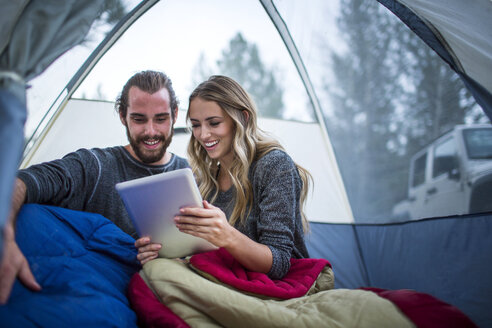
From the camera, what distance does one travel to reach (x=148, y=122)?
1.48 meters

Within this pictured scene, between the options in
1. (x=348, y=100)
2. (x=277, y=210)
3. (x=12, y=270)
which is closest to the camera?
(x=12, y=270)

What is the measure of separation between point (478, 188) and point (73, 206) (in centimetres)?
149

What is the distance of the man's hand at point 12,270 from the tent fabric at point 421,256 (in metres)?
1.21

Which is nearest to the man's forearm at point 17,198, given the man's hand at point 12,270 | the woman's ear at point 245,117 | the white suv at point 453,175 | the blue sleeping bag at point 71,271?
the blue sleeping bag at point 71,271

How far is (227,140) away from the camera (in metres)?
1.33

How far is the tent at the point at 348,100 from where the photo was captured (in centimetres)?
117

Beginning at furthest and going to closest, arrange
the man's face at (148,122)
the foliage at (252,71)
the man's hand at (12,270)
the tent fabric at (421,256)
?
the foliage at (252,71) < the man's face at (148,122) < the tent fabric at (421,256) < the man's hand at (12,270)

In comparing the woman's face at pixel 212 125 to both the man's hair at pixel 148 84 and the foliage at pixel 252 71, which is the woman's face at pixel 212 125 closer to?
the man's hair at pixel 148 84

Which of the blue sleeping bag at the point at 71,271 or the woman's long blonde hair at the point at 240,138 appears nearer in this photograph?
the blue sleeping bag at the point at 71,271

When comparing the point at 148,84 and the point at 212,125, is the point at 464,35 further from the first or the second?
the point at 148,84

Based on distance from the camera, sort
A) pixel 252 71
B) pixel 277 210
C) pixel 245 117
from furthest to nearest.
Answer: pixel 252 71
pixel 245 117
pixel 277 210

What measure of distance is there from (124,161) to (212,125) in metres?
0.46

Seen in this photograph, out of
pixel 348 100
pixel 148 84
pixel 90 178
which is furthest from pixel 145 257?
pixel 348 100

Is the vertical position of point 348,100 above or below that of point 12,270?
above
